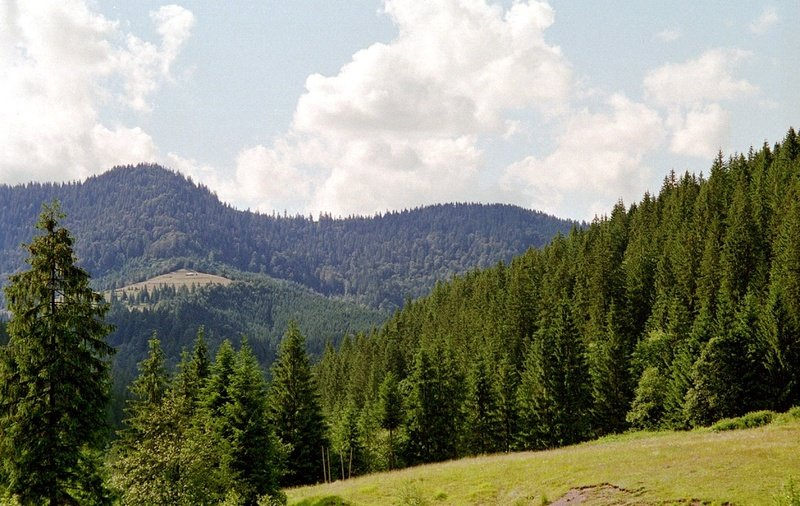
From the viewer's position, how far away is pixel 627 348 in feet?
239

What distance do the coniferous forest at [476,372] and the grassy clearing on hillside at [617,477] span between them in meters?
7.78

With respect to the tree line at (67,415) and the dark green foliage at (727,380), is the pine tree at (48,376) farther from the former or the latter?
the dark green foliage at (727,380)

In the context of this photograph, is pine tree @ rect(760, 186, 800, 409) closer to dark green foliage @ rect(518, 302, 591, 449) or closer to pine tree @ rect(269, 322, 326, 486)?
dark green foliage @ rect(518, 302, 591, 449)

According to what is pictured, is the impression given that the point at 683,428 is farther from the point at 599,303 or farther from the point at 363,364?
the point at 363,364

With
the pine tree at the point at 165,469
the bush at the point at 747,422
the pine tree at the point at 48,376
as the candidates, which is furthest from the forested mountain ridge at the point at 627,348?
the pine tree at the point at 48,376

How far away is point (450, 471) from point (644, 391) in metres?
32.4

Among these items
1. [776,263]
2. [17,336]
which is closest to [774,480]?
[17,336]

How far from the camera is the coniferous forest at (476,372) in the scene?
23.6 m

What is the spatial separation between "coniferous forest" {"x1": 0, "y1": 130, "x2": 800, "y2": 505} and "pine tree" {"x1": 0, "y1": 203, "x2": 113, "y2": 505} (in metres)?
0.08

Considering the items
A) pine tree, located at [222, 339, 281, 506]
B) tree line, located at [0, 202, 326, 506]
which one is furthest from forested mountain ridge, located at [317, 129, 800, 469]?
tree line, located at [0, 202, 326, 506]

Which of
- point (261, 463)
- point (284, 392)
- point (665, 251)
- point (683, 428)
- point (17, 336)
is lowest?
point (683, 428)

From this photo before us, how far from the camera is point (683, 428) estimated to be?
56469mm

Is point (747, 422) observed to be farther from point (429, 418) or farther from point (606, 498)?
point (429, 418)

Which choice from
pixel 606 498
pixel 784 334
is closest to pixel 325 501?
pixel 606 498
